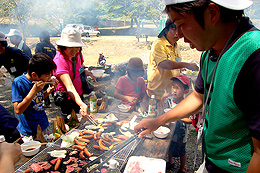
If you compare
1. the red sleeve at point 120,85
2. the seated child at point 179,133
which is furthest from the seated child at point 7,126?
the seated child at point 179,133

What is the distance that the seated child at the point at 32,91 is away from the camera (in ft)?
9.04

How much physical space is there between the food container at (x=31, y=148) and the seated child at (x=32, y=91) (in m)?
0.76

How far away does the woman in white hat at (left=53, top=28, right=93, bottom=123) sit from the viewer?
3.25 metres

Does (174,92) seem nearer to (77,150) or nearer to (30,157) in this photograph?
(77,150)

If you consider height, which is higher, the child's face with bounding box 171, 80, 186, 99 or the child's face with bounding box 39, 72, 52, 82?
the child's face with bounding box 39, 72, 52, 82

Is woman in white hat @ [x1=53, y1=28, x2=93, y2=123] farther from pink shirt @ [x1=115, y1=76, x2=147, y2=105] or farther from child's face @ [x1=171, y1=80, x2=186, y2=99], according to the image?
child's face @ [x1=171, y1=80, x2=186, y2=99]

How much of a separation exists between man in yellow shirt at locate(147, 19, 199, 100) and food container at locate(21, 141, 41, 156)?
2.70 metres

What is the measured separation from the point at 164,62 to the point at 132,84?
1100 millimetres

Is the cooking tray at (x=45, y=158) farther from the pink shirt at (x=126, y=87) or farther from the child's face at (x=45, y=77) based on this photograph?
the pink shirt at (x=126, y=87)

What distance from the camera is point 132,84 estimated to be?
4387 mm

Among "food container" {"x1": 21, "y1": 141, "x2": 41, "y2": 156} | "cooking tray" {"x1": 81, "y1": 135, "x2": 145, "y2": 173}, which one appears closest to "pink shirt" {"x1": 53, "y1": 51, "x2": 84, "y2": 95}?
"food container" {"x1": 21, "y1": 141, "x2": 41, "y2": 156}

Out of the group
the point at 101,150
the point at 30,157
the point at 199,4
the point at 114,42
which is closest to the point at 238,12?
the point at 199,4

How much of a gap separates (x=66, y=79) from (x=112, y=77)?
7.32 meters

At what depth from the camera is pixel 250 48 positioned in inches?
36.5
